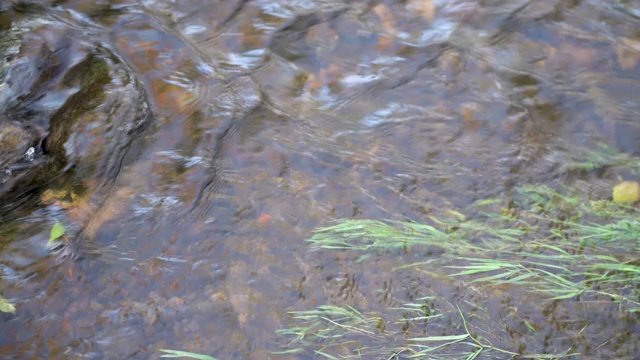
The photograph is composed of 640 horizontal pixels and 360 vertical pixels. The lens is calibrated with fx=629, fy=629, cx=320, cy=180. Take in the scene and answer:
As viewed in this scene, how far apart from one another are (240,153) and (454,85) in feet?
3.94

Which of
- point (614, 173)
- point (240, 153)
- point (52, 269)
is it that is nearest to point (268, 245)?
point (240, 153)

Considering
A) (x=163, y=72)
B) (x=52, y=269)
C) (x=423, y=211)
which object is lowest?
(x=52, y=269)

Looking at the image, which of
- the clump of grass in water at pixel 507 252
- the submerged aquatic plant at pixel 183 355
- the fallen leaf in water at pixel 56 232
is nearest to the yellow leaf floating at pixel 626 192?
the clump of grass in water at pixel 507 252

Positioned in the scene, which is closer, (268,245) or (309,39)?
(268,245)

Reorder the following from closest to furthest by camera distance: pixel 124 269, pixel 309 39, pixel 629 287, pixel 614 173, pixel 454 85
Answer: pixel 629 287 < pixel 124 269 < pixel 614 173 < pixel 454 85 < pixel 309 39

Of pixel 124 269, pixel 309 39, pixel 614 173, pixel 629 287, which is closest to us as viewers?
pixel 629 287

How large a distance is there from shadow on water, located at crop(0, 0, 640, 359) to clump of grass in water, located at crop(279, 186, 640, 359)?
0.03 feet

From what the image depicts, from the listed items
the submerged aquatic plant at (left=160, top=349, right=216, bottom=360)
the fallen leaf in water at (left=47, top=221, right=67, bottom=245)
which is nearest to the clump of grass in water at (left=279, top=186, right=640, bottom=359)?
the submerged aquatic plant at (left=160, top=349, right=216, bottom=360)

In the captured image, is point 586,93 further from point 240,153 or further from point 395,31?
point 240,153

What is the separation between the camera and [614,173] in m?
2.87

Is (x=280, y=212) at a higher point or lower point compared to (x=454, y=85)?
lower

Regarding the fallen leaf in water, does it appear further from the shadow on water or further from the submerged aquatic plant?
the submerged aquatic plant

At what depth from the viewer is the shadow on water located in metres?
2.47

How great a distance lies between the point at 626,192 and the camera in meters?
2.77
